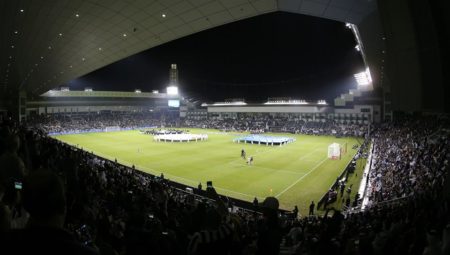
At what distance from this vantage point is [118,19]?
17.8 metres

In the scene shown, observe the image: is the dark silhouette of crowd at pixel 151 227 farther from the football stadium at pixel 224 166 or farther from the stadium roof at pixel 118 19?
the stadium roof at pixel 118 19

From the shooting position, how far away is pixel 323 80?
83250 millimetres

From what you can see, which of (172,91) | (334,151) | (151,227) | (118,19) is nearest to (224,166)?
(334,151)

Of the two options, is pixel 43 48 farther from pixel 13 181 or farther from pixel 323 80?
pixel 323 80

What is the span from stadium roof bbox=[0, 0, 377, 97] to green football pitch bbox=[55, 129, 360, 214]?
12438 mm

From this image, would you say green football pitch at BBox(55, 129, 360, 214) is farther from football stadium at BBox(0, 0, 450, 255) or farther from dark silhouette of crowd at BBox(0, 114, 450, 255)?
dark silhouette of crowd at BBox(0, 114, 450, 255)

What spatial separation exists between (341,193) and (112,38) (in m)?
20.2

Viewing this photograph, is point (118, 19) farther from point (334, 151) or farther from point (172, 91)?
point (172, 91)

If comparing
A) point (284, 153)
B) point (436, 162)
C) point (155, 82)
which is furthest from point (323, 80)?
point (436, 162)

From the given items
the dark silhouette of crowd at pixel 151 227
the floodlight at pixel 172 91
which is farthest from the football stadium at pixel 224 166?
the floodlight at pixel 172 91

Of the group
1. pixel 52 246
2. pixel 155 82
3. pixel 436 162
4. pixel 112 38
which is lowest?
pixel 436 162

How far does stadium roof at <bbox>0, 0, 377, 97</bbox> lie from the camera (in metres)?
14.6

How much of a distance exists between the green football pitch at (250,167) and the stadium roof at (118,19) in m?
12.4

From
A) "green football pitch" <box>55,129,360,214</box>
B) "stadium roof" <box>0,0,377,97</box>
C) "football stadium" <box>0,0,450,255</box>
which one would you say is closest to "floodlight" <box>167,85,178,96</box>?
"football stadium" <box>0,0,450,255</box>
